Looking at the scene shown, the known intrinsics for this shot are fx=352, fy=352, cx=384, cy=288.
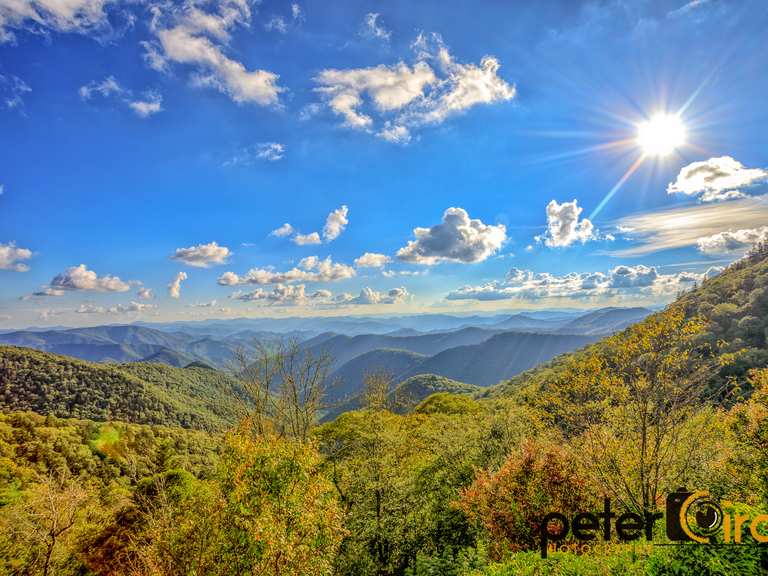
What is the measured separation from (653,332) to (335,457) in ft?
105

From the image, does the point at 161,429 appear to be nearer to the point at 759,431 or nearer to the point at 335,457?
the point at 335,457

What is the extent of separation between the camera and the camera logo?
729 centimetres

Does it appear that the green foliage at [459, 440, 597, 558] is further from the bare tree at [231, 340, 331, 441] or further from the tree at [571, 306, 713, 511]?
the bare tree at [231, 340, 331, 441]

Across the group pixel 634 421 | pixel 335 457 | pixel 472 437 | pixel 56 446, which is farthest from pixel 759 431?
pixel 56 446

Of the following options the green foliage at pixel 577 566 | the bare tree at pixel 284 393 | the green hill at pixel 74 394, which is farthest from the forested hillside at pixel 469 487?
the green hill at pixel 74 394

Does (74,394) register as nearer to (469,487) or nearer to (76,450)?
(76,450)

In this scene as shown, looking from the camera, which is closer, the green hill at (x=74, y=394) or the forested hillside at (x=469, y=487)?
the forested hillside at (x=469, y=487)

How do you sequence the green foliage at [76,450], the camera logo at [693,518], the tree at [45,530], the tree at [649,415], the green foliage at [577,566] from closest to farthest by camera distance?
the camera logo at [693,518] → the green foliage at [577,566] → the tree at [649,415] → the tree at [45,530] → the green foliage at [76,450]

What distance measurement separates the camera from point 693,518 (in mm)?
8234

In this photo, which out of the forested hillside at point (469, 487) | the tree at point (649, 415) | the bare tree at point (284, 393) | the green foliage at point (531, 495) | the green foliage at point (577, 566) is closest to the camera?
the green foliage at point (577, 566)

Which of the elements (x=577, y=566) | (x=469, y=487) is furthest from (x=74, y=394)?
(x=577, y=566)

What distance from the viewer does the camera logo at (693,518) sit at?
7289 millimetres

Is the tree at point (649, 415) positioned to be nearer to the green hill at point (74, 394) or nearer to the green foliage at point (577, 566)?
the green foliage at point (577, 566)

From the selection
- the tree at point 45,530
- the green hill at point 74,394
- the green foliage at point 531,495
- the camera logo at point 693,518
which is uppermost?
the camera logo at point 693,518
